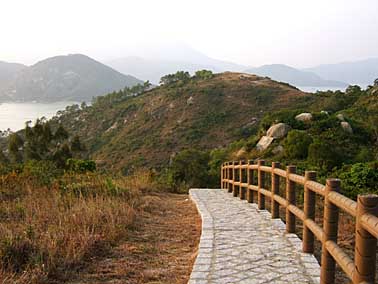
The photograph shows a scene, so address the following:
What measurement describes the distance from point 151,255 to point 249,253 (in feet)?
3.92

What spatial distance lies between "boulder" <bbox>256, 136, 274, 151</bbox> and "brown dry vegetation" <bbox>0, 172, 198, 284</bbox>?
47.0ft

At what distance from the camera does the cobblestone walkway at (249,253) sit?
14.3 feet

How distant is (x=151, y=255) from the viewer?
5.43m

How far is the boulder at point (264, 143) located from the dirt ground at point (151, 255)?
15468 millimetres

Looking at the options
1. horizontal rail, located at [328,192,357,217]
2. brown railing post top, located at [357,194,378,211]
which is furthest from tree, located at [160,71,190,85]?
brown railing post top, located at [357,194,378,211]

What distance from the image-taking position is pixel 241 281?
13.9 feet

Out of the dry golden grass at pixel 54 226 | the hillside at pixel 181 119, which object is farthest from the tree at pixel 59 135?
the dry golden grass at pixel 54 226

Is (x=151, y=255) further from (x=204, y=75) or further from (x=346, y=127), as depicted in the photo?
(x=204, y=75)

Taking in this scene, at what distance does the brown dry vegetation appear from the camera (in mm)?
4391

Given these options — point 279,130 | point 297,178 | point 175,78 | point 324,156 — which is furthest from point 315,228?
point 175,78

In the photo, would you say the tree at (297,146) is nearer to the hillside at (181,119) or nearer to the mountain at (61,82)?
the hillside at (181,119)

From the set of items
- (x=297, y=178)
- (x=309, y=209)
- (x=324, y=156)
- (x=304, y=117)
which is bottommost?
(x=324, y=156)

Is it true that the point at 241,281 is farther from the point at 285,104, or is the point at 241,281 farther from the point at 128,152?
the point at 285,104

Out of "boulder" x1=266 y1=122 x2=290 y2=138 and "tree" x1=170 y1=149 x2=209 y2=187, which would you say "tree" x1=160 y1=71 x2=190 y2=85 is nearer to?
"boulder" x1=266 y1=122 x2=290 y2=138
